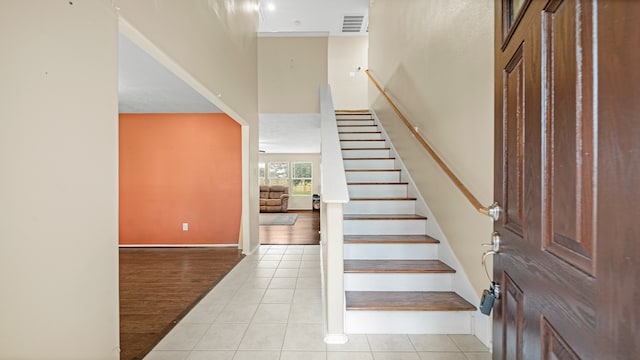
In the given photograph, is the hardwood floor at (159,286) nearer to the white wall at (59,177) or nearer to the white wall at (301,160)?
the white wall at (59,177)

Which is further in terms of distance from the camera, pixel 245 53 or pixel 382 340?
pixel 245 53

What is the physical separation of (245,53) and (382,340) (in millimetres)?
3888

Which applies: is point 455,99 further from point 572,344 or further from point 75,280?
point 75,280

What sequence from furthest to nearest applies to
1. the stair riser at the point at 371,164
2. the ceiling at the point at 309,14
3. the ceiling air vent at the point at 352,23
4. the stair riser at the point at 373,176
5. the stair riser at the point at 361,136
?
the ceiling air vent at the point at 352,23, the ceiling at the point at 309,14, the stair riser at the point at 361,136, the stair riser at the point at 371,164, the stair riser at the point at 373,176

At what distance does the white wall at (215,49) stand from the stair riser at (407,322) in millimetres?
2181

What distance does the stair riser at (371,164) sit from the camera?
3.70 m

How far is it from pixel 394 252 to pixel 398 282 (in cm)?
30

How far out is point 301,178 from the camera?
11.3 m

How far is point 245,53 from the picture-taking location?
4141 mm

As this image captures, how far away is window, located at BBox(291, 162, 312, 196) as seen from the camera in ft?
36.8

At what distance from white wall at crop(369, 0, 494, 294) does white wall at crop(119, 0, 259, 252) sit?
2015 mm

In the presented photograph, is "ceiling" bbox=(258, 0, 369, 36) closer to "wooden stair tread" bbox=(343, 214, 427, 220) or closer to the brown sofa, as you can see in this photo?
"wooden stair tread" bbox=(343, 214, 427, 220)

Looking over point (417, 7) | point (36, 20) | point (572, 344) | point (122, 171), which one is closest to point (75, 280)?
point (36, 20)

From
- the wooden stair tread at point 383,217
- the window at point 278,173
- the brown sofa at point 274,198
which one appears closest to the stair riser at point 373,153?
the wooden stair tread at point 383,217
